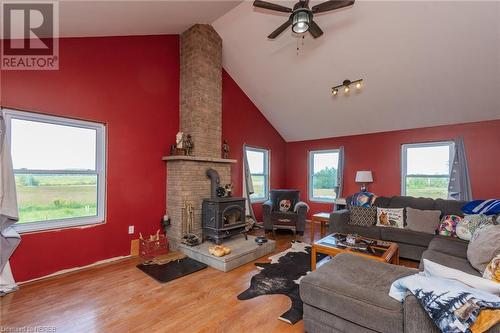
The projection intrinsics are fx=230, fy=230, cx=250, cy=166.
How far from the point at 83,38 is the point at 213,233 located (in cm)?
326

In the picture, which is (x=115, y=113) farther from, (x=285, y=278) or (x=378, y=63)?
(x=378, y=63)

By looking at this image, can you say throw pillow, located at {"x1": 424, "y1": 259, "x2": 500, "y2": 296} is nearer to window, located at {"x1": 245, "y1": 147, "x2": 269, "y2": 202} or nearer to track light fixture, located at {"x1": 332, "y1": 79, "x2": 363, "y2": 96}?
track light fixture, located at {"x1": 332, "y1": 79, "x2": 363, "y2": 96}

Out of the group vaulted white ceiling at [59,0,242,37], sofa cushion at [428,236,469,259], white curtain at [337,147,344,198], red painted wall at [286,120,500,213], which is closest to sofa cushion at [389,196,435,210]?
sofa cushion at [428,236,469,259]

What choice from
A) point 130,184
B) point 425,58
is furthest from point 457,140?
point 130,184

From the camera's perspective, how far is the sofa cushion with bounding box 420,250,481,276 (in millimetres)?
2103

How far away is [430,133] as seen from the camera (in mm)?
4570

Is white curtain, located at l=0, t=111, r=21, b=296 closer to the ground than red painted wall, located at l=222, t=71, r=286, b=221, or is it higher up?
closer to the ground

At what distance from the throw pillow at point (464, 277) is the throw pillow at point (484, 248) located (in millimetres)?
900

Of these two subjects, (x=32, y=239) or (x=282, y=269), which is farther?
(x=282, y=269)

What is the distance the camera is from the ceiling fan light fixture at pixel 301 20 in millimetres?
2555

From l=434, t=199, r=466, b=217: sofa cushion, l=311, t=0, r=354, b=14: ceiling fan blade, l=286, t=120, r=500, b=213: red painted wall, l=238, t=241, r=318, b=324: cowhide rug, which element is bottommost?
l=238, t=241, r=318, b=324: cowhide rug

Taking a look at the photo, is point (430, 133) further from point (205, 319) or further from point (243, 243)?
point (205, 319)

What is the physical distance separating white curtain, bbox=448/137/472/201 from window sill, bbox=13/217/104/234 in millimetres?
6006
